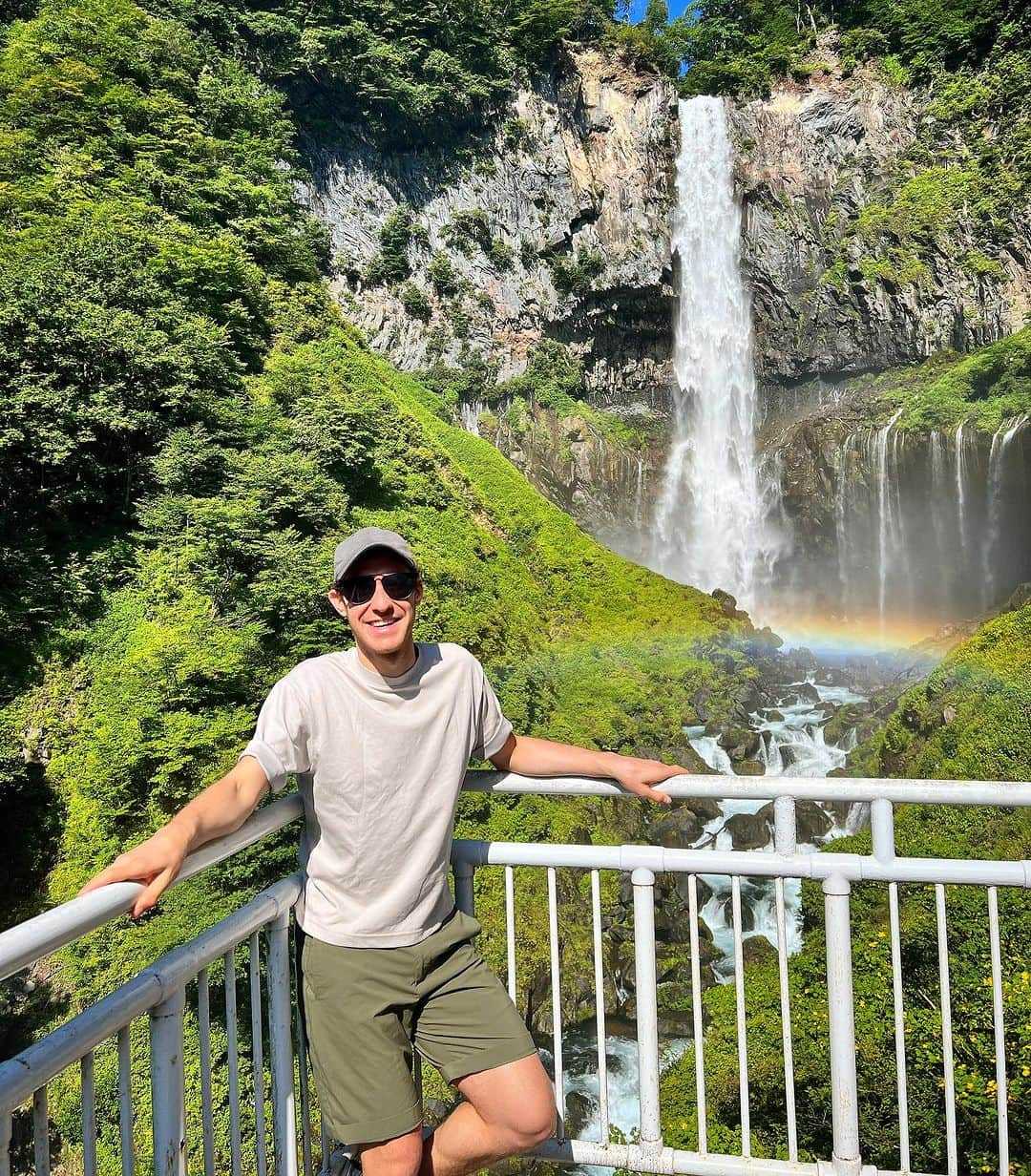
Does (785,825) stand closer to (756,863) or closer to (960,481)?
(756,863)

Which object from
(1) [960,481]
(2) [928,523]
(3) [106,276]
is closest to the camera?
(3) [106,276]

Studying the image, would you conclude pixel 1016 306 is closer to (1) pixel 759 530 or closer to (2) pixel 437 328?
(1) pixel 759 530

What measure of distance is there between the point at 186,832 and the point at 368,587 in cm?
73

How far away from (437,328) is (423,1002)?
30409mm

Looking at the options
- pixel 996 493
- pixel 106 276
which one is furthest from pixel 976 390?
pixel 106 276

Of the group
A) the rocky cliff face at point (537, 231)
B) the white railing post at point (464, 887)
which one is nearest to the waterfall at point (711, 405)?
the rocky cliff face at point (537, 231)

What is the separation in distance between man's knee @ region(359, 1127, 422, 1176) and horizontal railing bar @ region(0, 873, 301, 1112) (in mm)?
556

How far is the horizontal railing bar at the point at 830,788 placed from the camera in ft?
6.37

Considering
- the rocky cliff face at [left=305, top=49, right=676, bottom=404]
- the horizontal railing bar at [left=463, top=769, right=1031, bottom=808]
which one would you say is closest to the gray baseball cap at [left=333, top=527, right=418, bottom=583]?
the horizontal railing bar at [left=463, top=769, right=1031, bottom=808]

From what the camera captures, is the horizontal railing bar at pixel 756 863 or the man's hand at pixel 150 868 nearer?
the man's hand at pixel 150 868

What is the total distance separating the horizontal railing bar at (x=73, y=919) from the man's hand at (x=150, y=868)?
2cm

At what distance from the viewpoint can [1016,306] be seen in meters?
26.5

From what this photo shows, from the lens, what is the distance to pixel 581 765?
2.17m

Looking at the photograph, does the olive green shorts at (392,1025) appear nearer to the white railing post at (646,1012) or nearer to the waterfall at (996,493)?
the white railing post at (646,1012)
